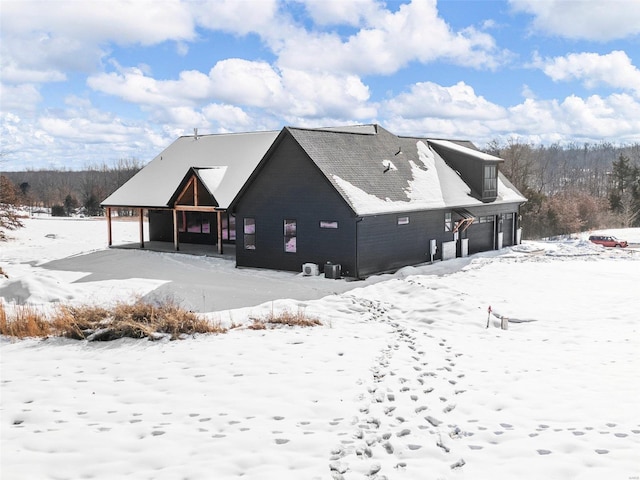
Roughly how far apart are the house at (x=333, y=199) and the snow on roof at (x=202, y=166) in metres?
0.08

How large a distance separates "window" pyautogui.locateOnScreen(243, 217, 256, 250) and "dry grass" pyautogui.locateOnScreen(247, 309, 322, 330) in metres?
10.9

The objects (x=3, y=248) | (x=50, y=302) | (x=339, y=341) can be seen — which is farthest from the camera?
(x=3, y=248)

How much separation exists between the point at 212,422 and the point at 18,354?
5.30m

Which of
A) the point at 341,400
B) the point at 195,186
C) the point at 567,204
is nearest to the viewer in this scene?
the point at 341,400

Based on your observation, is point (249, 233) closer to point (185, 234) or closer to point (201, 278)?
point (201, 278)

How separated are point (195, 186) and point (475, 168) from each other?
14.4 meters

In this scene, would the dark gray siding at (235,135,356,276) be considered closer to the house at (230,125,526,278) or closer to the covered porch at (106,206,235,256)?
the house at (230,125,526,278)

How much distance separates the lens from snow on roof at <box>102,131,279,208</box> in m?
28.9

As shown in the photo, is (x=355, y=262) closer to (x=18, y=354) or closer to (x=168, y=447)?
(x=18, y=354)

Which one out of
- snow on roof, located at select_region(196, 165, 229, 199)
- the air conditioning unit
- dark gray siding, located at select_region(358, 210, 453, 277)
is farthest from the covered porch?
dark gray siding, located at select_region(358, 210, 453, 277)

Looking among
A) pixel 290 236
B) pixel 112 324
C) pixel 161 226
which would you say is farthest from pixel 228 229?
pixel 112 324

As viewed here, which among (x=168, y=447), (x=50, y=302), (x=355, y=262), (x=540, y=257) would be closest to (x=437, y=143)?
(x=540, y=257)

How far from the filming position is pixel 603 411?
7902 millimetres

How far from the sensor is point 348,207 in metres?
21.3
